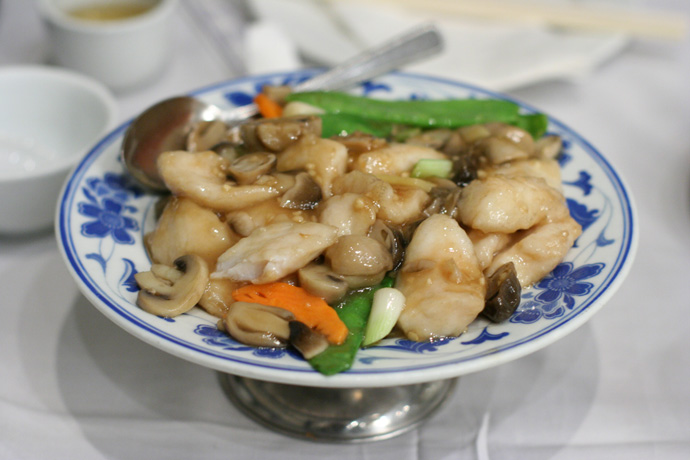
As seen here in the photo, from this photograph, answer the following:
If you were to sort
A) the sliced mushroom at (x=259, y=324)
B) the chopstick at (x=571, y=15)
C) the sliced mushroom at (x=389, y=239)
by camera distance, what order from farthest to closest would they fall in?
the chopstick at (x=571, y=15)
the sliced mushroom at (x=389, y=239)
the sliced mushroom at (x=259, y=324)

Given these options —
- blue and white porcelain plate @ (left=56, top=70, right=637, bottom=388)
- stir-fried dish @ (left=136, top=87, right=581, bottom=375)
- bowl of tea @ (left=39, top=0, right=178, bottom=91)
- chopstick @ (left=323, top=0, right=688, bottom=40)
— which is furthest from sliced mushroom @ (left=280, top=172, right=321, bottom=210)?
chopstick @ (left=323, top=0, right=688, bottom=40)

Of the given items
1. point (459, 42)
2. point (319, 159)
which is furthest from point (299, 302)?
point (459, 42)

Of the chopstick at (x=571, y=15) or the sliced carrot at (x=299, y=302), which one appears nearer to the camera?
the sliced carrot at (x=299, y=302)

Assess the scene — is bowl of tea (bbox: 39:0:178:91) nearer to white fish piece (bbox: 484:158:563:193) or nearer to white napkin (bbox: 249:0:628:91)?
white napkin (bbox: 249:0:628:91)

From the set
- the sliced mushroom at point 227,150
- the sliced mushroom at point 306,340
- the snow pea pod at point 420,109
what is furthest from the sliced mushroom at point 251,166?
the sliced mushroom at point 306,340

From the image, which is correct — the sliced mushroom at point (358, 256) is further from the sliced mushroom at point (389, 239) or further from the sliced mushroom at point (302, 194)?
the sliced mushroom at point (302, 194)

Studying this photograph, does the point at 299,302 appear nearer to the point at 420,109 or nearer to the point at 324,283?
the point at 324,283
